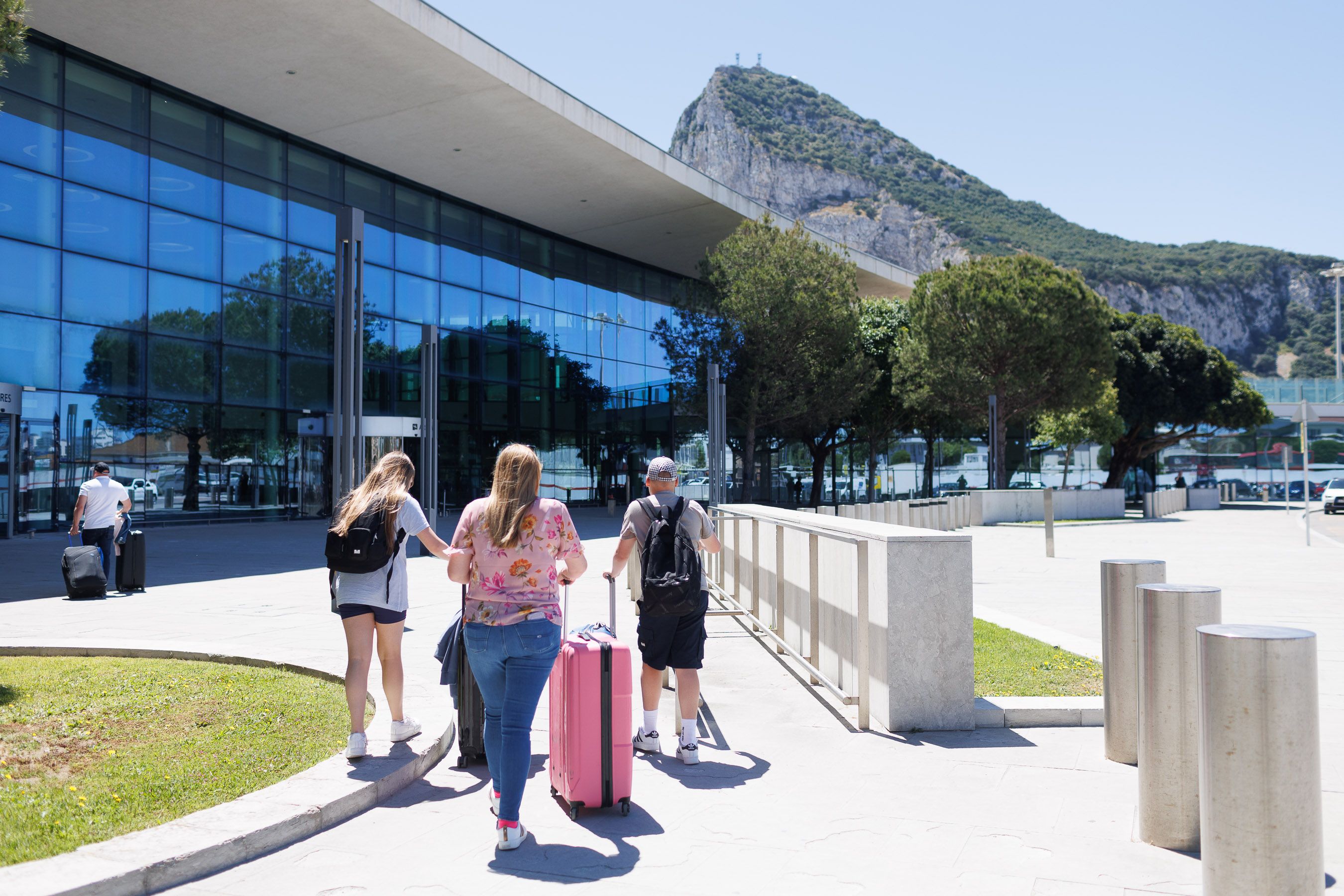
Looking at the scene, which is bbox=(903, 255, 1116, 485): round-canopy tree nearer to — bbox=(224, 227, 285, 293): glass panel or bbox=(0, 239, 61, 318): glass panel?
bbox=(224, 227, 285, 293): glass panel

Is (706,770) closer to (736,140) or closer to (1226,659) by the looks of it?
(1226,659)

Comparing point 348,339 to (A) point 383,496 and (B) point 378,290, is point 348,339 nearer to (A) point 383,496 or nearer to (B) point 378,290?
(A) point 383,496

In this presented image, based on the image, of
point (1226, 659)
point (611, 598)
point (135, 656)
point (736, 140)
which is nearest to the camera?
point (1226, 659)

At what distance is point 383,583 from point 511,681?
1.32 metres

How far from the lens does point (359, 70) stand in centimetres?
2275

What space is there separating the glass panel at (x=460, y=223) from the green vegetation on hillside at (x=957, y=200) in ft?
275

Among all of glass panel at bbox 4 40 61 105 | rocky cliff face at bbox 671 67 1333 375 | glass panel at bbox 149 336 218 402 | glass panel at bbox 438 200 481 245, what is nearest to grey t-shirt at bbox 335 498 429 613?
glass panel at bbox 4 40 61 105

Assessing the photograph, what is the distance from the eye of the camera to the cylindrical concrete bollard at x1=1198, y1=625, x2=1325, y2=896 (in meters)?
2.99

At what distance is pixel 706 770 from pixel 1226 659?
2.69 meters

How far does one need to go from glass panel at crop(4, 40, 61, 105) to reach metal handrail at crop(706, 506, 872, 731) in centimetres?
1910

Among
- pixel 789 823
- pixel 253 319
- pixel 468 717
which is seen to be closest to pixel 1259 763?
pixel 789 823

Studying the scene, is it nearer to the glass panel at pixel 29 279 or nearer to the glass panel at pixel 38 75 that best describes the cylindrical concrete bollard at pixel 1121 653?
the glass panel at pixel 29 279

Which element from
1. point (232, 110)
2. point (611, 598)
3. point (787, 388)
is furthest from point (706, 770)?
point (787, 388)

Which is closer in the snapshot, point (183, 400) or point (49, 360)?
point (49, 360)
